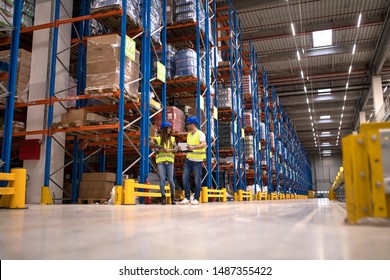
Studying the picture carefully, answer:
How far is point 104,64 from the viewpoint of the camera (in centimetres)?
626

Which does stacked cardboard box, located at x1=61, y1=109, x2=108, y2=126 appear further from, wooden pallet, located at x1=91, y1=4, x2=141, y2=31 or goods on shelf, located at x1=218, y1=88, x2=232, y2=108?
goods on shelf, located at x1=218, y1=88, x2=232, y2=108

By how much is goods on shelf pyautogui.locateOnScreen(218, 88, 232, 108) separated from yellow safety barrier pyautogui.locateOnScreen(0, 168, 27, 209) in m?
7.88

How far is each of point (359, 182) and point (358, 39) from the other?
16573 millimetres

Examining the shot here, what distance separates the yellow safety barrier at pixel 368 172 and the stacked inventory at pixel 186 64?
6864 millimetres

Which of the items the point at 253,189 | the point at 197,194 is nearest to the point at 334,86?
the point at 253,189

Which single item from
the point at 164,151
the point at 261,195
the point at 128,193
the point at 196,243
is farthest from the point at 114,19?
the point at 261,195

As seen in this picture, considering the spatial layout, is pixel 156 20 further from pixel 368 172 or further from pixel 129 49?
pixel 368 172

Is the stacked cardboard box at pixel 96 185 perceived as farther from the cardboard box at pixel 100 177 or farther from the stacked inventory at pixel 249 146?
the stacked inventory at pixel 249 146

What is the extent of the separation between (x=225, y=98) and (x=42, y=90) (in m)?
5.92

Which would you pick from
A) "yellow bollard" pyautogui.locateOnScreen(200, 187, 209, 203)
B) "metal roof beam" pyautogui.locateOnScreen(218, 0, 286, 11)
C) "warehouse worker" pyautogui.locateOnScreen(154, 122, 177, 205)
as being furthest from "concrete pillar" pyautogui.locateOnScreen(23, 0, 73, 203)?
"metal roof beam" pyautogui.locateOnScreen(218, 0, 286, 11)

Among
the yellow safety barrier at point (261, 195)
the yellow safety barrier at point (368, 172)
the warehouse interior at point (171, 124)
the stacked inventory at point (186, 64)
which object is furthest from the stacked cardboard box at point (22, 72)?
the yellow safety barrier at point (261, 195)

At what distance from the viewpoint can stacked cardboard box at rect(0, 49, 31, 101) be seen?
6860 millimetres

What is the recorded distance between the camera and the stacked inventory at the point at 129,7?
6.55 meters

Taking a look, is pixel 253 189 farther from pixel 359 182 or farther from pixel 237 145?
pixel 359 182
